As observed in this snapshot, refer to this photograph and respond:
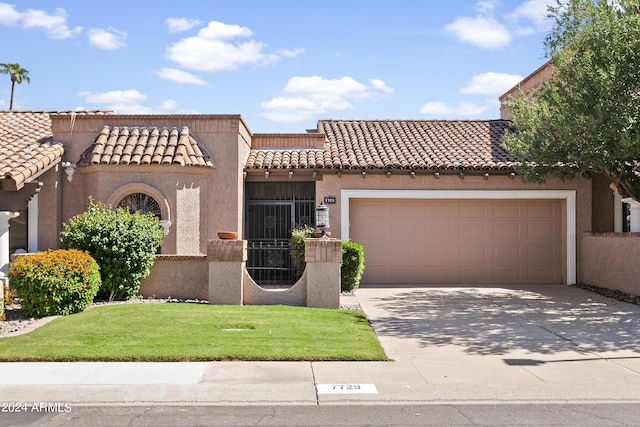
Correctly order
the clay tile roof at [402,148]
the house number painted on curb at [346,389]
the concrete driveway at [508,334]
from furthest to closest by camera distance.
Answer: the clay tile roof at [402,148]
the concrete driveway at [508,334]
the house number painted on curb at [346,389]

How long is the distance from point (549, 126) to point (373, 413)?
10.7m

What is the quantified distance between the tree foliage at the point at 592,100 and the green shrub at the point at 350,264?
4706 millimetres

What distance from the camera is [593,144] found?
13.9m

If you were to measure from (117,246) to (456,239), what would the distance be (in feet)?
31.1

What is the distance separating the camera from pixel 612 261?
1631cm

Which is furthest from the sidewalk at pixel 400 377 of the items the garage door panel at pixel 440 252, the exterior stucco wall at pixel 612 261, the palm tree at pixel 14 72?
the palm tree at pixel 14 72

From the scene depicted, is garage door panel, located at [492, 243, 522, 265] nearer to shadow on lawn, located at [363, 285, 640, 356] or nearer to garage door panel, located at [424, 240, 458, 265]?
garage door panel, located at [424, 240, 458, 265]

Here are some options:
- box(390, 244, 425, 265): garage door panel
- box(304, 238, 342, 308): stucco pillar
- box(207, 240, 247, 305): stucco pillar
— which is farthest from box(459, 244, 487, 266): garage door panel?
box(207, 240, 247, 305): stucco pillar

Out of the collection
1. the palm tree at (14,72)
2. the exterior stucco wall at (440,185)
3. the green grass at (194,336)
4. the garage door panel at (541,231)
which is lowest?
the green grass at (194,336)

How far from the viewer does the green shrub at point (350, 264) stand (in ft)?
50.9

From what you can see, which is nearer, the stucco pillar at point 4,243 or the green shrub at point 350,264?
the stucco pillar at point 4,243

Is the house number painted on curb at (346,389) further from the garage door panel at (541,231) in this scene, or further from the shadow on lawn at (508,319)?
the garage door panel at (541,231)

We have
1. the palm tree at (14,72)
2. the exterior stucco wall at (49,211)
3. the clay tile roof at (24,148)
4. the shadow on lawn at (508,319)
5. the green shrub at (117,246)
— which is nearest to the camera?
the shadow on lawn at (508,319)

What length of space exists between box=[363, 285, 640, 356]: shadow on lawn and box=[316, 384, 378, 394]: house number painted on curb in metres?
2.57
